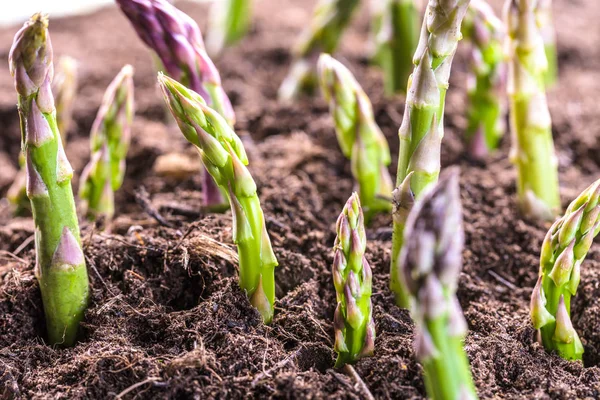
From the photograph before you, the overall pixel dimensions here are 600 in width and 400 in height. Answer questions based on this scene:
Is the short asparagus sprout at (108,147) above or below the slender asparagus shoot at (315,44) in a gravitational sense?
below

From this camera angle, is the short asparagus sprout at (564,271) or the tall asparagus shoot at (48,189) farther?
the short asparagus sprout at (564,271)

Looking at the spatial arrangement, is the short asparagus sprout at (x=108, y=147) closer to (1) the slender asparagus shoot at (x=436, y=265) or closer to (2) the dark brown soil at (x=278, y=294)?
(2) the dark brown soil at (x=278, y=294)

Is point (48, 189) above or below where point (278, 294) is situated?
above

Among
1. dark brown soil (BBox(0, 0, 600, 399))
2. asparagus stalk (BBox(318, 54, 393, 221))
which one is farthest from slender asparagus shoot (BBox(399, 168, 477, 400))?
asparagus stalk (BBox(318, 54, 393, 221))

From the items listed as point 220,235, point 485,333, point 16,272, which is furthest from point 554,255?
point 16,272

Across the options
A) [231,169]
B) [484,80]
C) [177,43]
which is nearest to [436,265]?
[231,169]

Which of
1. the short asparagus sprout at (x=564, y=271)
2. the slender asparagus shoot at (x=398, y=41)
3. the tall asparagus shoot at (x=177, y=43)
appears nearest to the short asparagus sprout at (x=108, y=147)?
the tall asparagus shoot at (x=177, y=43)

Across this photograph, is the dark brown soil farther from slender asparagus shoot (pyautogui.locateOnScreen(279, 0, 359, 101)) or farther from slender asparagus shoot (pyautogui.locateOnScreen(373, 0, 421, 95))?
slender asparagus shoot (pyautogui.locateOnScreen(279, 0, 359, 101))

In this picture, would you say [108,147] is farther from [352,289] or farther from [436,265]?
[436,265]
